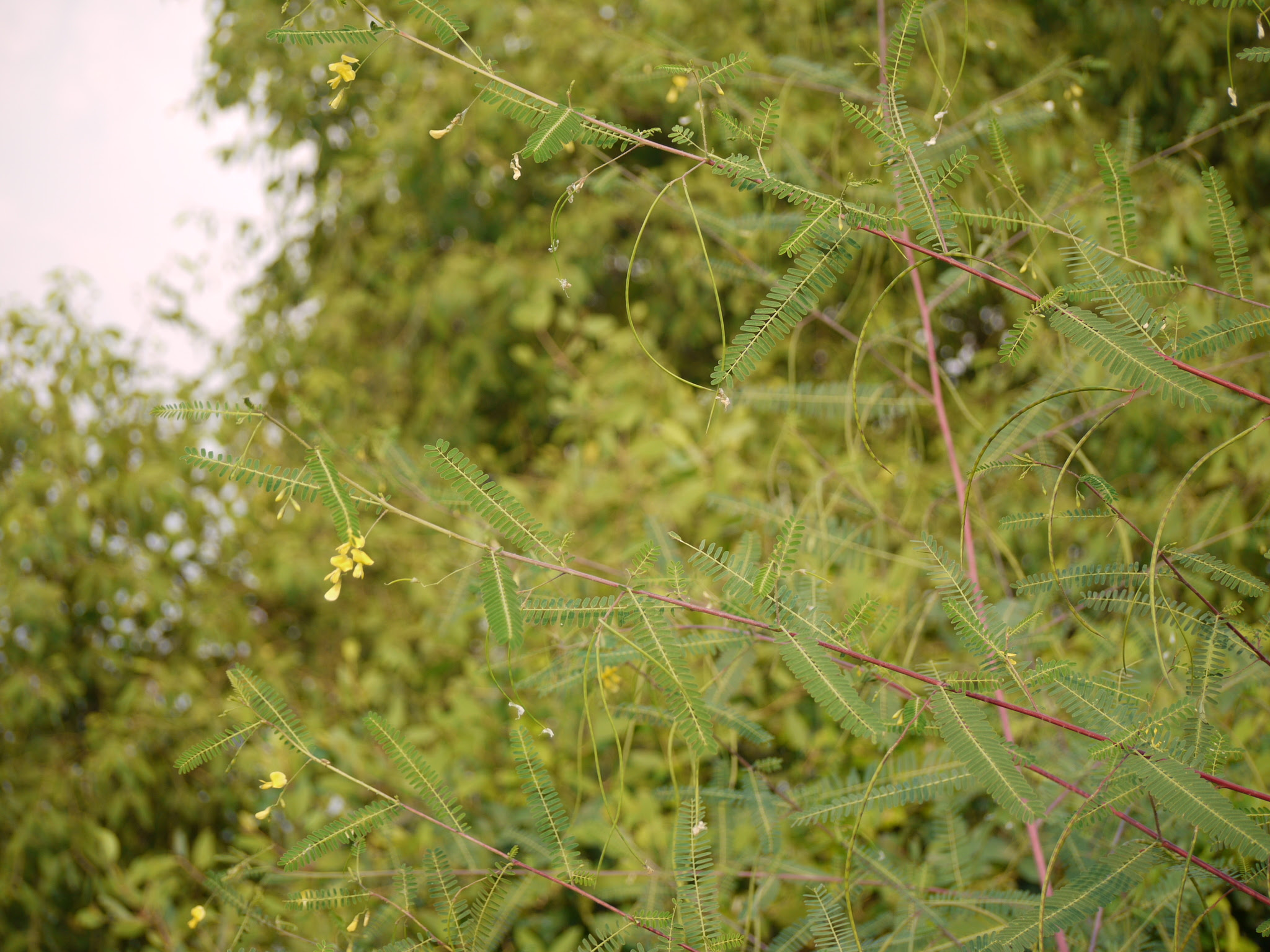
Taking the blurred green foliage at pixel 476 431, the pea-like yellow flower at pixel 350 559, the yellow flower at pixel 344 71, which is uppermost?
the yellow flower at pixel 344 71

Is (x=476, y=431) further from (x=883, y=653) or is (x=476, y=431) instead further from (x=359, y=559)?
(x=359, y=559)

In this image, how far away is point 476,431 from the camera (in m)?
2.58

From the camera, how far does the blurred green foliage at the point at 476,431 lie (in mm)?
1608

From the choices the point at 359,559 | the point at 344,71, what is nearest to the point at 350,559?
the point at 359,559

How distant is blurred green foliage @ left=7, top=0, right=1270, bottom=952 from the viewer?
5.28ft

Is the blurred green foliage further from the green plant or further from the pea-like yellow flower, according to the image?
the pea-like yellow flower

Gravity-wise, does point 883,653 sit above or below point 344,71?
below

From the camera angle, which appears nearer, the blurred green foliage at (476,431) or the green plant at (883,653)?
the green plant at (883,653)

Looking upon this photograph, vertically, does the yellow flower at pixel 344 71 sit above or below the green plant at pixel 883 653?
above

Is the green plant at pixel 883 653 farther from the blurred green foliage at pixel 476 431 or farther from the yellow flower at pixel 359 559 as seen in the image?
the blurred green foliage at pixel 476 431

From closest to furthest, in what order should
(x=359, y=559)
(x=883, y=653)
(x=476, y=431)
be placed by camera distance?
(x=359, y=559) → (x=883, y=653) → (x=476, y=431)

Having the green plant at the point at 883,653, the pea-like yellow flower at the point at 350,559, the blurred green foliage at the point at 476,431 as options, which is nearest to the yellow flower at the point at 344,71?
the green plant at the point at 883,653

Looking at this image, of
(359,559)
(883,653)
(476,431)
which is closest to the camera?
(359,559)

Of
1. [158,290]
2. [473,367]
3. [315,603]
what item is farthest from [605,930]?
[158,290]
